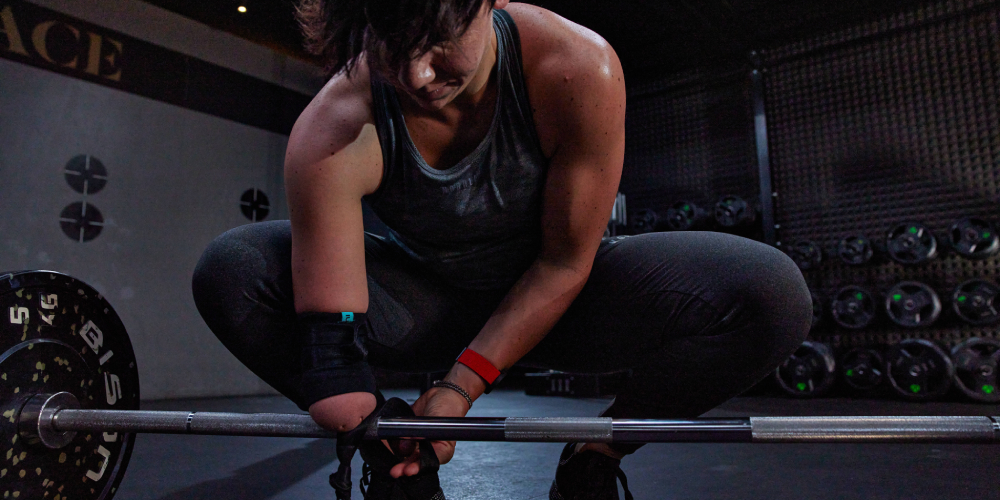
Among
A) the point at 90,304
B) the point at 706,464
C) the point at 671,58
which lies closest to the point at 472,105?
the point at 90,304

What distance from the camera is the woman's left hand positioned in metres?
0.81

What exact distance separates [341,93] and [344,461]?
0.53m

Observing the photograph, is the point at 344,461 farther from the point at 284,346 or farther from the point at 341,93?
the point at 341,93

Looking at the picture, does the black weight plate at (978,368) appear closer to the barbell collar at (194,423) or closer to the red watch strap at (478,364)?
the red watch strap at (478,364)

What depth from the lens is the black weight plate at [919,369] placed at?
3.69 meters

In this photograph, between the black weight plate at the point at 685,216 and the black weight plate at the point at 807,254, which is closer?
the black weight plate at the point at 807,254

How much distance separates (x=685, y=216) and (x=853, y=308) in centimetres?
136

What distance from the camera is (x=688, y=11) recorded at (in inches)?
175

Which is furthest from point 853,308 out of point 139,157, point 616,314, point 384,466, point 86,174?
point 86,174

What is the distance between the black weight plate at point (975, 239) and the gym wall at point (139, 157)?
206 inches

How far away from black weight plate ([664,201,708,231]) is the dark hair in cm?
439

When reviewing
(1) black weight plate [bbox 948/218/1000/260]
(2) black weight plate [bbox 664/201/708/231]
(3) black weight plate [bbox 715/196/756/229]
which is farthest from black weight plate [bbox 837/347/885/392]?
(2) black weight plate [bbox 664/201/708/231]

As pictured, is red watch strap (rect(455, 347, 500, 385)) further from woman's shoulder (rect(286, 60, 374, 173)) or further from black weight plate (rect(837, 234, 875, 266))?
black weight plate (rect(837, 234, 875, 266))

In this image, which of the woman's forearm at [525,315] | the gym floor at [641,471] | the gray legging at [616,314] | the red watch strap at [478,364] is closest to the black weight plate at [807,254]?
the gym floor at [641,471]
